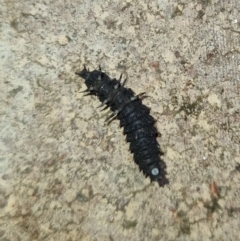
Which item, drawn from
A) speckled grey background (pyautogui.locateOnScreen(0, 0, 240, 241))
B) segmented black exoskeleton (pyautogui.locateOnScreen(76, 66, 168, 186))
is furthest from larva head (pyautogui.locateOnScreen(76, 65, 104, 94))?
speckled grey background (pyautogui.locateOnScreen(0, 0, 240, 241))

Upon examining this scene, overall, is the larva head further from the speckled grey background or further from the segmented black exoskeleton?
the speckled grey background

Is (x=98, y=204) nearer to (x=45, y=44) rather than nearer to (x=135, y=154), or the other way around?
(x=135, y=154)

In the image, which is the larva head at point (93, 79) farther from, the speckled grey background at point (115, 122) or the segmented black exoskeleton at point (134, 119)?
the speckled grey background at point (115, 122)

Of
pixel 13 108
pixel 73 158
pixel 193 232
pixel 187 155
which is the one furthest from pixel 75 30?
pixel 193 232

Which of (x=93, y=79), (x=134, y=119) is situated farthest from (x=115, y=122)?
(x=93, y=79)

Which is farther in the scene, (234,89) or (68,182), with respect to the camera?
(234,89)

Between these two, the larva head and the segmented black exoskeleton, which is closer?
the segmented black exoskeleton

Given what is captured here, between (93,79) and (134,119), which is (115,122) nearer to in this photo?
(134,119)
